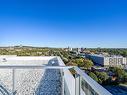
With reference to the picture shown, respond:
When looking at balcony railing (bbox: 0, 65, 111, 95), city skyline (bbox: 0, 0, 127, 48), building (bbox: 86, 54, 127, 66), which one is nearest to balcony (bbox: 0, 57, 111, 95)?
balcony railing (bbox: 0, 65, 111, 95)

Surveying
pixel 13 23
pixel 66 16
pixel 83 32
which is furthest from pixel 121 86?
pixel 13 23

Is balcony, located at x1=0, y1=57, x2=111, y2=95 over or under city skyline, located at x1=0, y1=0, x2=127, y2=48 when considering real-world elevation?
under

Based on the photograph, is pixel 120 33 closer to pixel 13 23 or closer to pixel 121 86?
pixel 121 86

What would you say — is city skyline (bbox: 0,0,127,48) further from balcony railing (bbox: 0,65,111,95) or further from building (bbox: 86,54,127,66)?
building (bbox: 86,54,127,66)

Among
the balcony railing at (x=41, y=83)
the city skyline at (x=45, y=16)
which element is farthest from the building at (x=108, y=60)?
the balcony railing at (x=41, y=83)

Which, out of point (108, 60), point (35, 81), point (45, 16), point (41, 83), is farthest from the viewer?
point (108, 60)

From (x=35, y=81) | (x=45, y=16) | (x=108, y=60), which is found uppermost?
(x=45, y=16)

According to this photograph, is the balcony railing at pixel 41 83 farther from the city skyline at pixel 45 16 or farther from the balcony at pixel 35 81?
the city skyline at pixel 45 16

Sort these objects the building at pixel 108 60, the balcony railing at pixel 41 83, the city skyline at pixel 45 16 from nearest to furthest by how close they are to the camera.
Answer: the balcony railing at pixel 41 83
the city skyline at pixel 45 16
the building at pixel 108 60

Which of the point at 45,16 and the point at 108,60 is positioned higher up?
the point at 45,16

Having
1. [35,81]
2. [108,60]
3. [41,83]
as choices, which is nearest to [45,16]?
[35,81]

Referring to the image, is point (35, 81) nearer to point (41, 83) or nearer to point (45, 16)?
point (41, 83)
